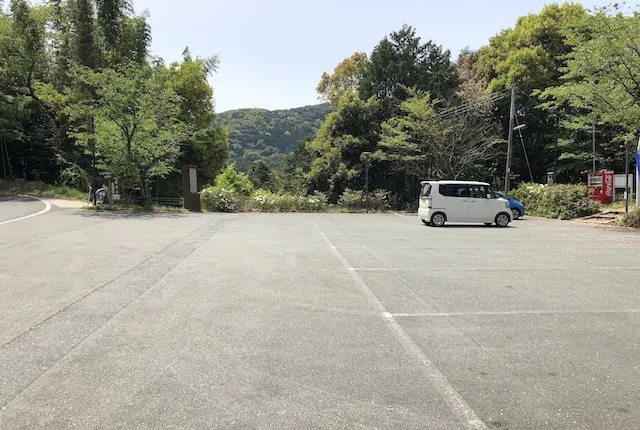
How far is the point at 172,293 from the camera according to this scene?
20.3 feet

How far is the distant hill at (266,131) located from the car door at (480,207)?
51.1 m

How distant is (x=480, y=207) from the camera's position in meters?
17.6

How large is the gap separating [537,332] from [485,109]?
99.7ft

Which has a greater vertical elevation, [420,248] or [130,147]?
[130,147]

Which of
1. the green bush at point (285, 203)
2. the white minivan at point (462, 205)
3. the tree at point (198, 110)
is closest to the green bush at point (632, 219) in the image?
the white minivan at point (462, 205)

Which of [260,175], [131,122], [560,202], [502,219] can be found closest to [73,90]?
[131,122]

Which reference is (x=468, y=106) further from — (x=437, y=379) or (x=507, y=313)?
(x=437, y=379)

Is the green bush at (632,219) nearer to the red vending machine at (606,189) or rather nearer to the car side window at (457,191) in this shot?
the car side window at (457,191)

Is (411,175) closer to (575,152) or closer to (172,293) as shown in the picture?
(575,152)

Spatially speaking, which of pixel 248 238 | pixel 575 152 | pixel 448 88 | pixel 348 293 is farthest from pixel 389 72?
pixel 348 293

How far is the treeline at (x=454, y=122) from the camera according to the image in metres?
30.1

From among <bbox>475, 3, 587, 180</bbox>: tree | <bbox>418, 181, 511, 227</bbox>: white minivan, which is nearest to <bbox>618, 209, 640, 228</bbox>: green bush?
<bbox>418, 181, 511, 227</bbox>: white minivan

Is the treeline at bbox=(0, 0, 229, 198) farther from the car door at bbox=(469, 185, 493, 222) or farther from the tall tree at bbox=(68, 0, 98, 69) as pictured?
the car door at bbox=(469, 185, 493, 222)

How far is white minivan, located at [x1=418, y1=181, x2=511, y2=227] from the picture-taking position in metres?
17.4
